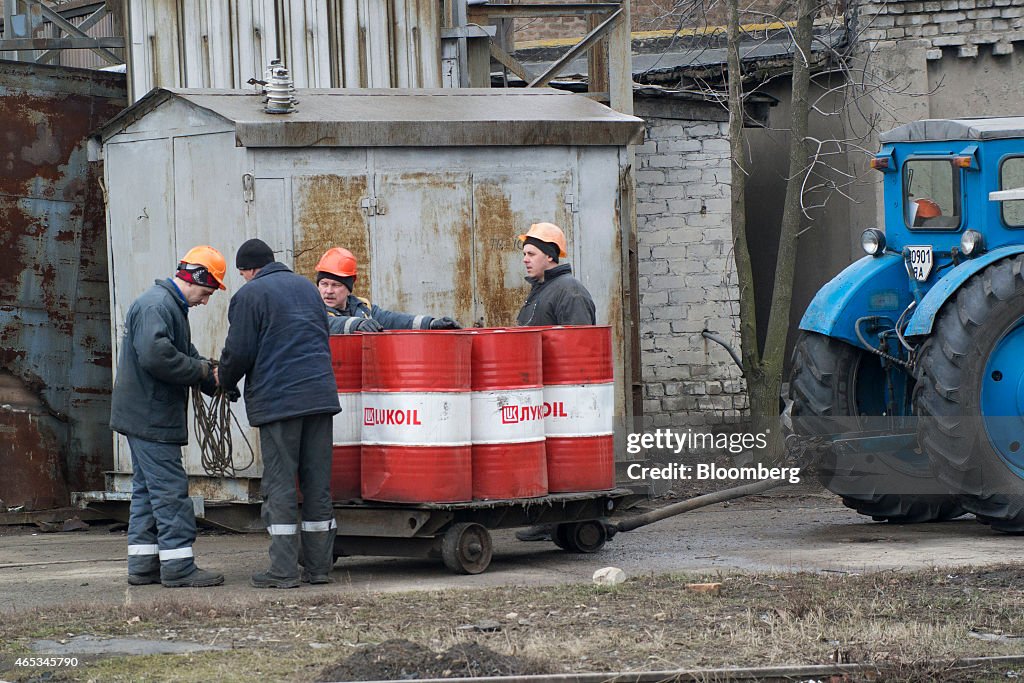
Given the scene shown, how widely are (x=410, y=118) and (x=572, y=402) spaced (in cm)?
280

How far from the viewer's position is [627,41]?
12344mm

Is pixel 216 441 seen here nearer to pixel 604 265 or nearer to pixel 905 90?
pixel 604 265

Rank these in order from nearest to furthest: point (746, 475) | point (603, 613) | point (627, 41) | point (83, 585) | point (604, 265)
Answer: point (603, 613) → point (83, 585) → point (604, 265) → point (627, 41) → point (746, 475)

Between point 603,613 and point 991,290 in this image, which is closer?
point 603,613

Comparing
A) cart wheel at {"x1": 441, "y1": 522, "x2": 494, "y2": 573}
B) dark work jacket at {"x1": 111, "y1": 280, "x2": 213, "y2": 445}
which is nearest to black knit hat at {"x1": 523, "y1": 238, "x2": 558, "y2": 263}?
cart wheel at {"x1": 441, "y1": 522, "x2": 494, "y2": 573}

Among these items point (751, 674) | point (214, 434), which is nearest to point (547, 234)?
point (214, 434)

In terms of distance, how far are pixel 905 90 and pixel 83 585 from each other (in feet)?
31.3

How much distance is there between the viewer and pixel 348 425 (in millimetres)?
8586

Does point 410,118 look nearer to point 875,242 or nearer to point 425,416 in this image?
point 425,416

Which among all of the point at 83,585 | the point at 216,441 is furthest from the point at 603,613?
the point at 216,441

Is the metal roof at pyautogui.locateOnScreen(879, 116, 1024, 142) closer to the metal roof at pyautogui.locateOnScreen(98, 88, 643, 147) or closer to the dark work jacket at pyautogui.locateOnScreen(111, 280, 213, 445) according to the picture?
the metal roof at pyautogui.locateOnScreen(98, 88, 643, 147)

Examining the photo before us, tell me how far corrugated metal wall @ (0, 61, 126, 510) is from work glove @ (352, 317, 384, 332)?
350cm

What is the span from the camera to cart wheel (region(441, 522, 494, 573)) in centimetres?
828

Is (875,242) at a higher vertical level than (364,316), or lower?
higher
